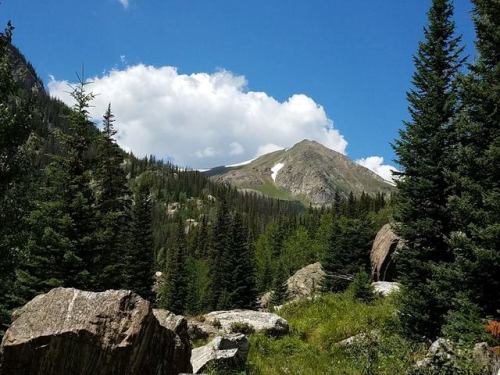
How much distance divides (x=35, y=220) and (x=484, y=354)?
62.0 ft

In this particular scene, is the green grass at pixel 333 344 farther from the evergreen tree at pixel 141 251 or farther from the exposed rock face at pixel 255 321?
the evergreen tree at pixel 141 251

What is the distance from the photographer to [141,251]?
48.4m

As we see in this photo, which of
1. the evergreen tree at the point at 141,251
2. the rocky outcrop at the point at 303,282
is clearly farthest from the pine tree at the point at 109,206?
the rocky outcrop at the point at 303,282

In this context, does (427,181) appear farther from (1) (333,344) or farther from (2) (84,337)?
(2) (84,337)

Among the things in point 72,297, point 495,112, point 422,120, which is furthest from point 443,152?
point 72,297

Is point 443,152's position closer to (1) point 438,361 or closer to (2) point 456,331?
(2) point 456,331

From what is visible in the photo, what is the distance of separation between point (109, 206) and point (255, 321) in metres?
14.9

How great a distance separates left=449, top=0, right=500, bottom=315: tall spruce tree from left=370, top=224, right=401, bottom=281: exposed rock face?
2285 centimetres

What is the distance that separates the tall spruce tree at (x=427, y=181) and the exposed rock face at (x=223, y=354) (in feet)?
28.8

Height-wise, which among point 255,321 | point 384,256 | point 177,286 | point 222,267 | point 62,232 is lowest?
point 177,286

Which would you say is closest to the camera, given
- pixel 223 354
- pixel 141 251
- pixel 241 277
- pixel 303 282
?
pixel 223 354

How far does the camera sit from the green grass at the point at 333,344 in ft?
37.4

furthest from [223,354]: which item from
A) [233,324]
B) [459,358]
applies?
[233,324]

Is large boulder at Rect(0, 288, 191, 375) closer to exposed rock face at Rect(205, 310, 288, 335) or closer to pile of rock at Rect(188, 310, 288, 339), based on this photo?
pile of rock at Rect(188, 310, 288, 339)
